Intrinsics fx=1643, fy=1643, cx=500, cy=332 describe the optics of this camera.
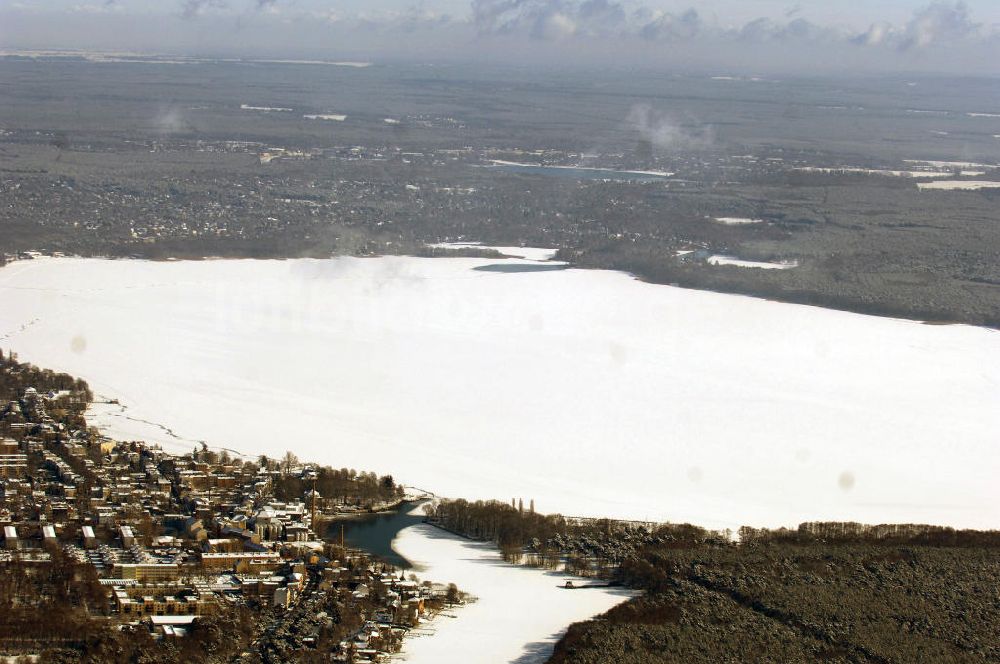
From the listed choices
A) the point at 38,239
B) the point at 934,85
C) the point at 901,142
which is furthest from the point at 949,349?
the point at 934,85

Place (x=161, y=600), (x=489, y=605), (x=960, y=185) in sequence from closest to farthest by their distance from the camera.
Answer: (x=161, y=600) → (x=489, y=605) → (x=960, y=185)

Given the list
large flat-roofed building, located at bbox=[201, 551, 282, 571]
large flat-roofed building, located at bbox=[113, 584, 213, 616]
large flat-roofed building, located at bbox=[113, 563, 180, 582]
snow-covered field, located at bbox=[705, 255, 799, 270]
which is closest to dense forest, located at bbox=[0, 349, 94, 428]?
large flat-roofed building, located at bbox=[201, 551, 282, 571]

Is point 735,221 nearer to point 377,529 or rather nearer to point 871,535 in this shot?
point 871,535

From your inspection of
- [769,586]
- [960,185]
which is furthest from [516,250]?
[769,586]

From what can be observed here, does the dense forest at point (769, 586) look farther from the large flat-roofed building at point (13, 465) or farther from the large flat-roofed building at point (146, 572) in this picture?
the large flat-roofed building at point (13, 465)

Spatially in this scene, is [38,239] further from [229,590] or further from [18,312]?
[229,590]

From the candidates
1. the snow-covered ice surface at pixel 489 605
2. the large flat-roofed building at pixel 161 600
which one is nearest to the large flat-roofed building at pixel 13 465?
the large flat-roofed building at pixel 161 600
